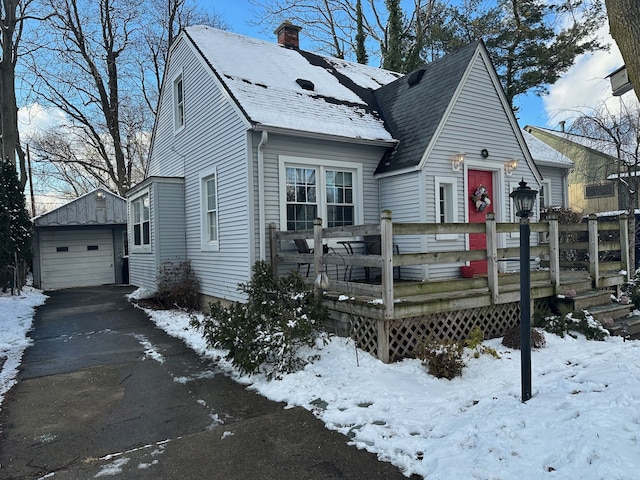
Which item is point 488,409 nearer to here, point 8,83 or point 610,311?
point 610,311

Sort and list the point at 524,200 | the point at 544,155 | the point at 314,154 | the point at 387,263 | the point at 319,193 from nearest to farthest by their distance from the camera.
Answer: the point at 524,200 < the point at 387,263 < the point at 314,154 < the point at 319,193 < the point at 544,155

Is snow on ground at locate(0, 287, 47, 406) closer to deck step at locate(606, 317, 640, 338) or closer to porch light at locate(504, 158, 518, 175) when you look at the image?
deck step at locate(606, 317, 640, 338)

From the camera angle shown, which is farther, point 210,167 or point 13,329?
point 210,167

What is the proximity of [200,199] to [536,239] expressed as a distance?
27.2 ft

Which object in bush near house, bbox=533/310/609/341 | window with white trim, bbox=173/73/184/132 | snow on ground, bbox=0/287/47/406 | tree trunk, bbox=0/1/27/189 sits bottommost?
snow on ground, bbox=0/287/47/406

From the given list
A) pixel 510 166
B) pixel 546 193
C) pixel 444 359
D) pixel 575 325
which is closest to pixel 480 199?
pixel 510 166

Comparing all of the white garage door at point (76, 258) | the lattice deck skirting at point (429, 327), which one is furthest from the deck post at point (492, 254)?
the white garage door at point (76, 258)


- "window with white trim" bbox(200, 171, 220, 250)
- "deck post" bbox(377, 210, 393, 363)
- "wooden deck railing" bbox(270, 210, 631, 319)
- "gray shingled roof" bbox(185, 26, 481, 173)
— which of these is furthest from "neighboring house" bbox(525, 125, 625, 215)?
"deck post" bbox(377, 210, 393, 363)

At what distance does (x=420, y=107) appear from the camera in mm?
9344

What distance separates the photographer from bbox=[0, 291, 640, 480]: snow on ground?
119 inches

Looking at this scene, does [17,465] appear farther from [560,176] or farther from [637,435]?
[560,176]

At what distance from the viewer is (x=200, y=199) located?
33.3ft

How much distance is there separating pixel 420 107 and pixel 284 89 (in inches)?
116

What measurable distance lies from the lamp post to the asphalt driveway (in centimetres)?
164
